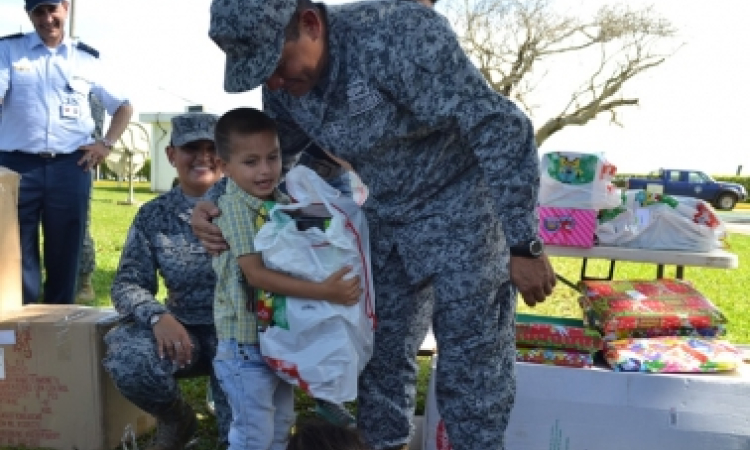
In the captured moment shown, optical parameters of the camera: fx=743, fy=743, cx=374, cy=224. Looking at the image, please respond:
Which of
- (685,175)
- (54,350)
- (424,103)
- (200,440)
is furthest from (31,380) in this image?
(685,175)

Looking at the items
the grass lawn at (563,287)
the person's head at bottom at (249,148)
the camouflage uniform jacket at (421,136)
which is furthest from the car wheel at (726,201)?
the person's head at bottom at (249,148)

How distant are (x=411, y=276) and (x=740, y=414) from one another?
1.34 metres

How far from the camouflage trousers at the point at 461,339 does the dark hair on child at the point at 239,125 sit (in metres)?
0.47

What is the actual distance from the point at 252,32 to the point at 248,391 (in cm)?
91

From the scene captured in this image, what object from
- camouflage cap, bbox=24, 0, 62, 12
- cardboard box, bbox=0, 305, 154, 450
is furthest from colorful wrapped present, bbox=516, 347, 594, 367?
camouflage cap, bbox=24, 0, 62, 12

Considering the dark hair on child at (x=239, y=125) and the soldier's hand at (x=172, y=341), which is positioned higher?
the dark hair on child at (x=239, y=125)

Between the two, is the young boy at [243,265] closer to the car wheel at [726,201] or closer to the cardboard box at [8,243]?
the cardboard box at [8,243]

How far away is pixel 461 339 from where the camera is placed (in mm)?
1842

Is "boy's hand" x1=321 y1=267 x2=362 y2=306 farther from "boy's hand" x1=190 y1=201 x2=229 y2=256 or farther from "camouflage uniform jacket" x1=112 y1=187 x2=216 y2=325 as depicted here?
"camouflage uniform jacket" x1=112 y1=187 x2=216 y2=325

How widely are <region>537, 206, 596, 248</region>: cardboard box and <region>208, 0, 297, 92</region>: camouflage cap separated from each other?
75.5 inches

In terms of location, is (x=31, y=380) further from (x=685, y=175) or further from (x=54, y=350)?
(x=685, y=175)

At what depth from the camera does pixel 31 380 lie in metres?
2.58

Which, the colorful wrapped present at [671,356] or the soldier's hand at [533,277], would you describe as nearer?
the soldier's hand at [533,277]

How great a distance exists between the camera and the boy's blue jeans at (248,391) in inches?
75.5
